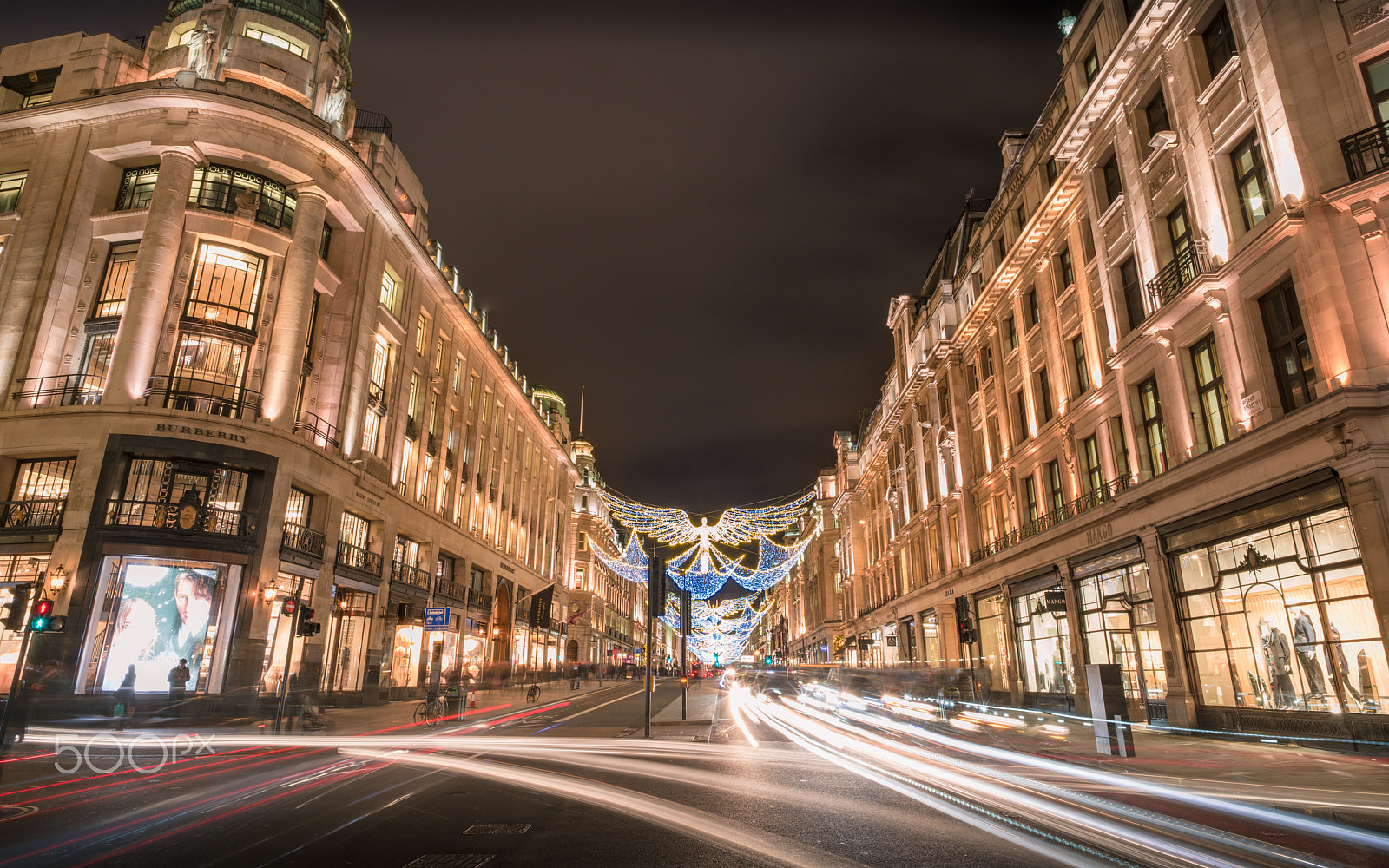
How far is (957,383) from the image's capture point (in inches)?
1433

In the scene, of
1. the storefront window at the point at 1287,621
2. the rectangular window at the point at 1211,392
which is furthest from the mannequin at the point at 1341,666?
the rectangular window at the point at 1211,392

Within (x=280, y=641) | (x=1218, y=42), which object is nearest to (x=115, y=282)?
(x=280, y=641)

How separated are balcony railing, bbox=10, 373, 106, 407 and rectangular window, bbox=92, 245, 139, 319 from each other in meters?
2.71

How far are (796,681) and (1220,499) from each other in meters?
23.4

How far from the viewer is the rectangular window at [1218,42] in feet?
56.9

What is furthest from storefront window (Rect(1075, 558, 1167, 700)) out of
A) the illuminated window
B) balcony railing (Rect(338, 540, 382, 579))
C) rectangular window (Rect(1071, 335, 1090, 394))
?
the illuminated window

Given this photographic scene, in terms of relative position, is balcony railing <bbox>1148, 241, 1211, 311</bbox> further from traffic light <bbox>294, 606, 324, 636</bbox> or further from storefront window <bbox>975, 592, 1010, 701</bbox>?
traffic light <bbox>294, 606, 324, 636</bbox>

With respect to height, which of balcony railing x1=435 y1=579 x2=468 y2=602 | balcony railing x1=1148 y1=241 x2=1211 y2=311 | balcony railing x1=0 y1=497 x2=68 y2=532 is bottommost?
balcony railing x1=435 y1=579 x2=468 y2=602

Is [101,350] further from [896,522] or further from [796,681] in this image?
[896,522]

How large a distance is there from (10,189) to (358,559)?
65.9 feet

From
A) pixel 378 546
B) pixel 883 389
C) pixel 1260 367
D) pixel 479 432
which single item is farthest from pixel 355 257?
pixel 883 389

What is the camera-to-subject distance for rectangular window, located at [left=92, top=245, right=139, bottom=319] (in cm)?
2648

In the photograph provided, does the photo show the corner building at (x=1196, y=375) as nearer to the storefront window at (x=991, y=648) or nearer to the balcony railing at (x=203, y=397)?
the storefront window at (x=991, y=648)

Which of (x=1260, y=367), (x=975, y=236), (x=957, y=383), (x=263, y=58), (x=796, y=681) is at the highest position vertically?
(x=263, y=58)
